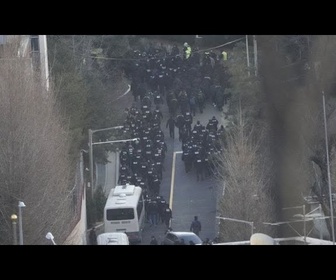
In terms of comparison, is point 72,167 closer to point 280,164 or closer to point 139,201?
point 139,201

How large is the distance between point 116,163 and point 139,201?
613cm

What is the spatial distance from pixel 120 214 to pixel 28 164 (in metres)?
8.80

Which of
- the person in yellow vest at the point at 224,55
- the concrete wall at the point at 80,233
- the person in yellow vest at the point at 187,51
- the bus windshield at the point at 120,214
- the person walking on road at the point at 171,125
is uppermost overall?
the person in yellow vest at the point at 187,51

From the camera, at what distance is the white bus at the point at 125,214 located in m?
27.6

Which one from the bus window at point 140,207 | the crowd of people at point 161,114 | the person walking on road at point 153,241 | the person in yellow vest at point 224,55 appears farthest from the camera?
the person in yellow vest at point 224,55

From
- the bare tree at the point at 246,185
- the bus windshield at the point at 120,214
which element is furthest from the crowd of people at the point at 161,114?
the bare tree at the point at 246,185

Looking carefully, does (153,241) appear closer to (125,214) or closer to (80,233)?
(125,214)

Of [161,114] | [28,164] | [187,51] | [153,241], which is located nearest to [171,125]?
[161,114]

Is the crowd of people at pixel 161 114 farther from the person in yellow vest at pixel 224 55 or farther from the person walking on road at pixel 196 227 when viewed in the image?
the person walking on road at pixel 196 227

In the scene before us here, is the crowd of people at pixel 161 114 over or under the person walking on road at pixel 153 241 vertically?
over

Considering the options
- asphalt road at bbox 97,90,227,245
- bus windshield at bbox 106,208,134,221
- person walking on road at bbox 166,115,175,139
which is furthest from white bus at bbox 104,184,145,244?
person walking on road at bbox 166,115,175,139

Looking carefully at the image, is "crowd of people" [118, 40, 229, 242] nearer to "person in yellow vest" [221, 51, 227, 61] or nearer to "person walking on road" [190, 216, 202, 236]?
"person in yellow vest" [221, 51, 227, 61]

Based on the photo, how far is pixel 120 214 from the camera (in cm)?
2762

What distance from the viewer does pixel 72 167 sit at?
26484mm
